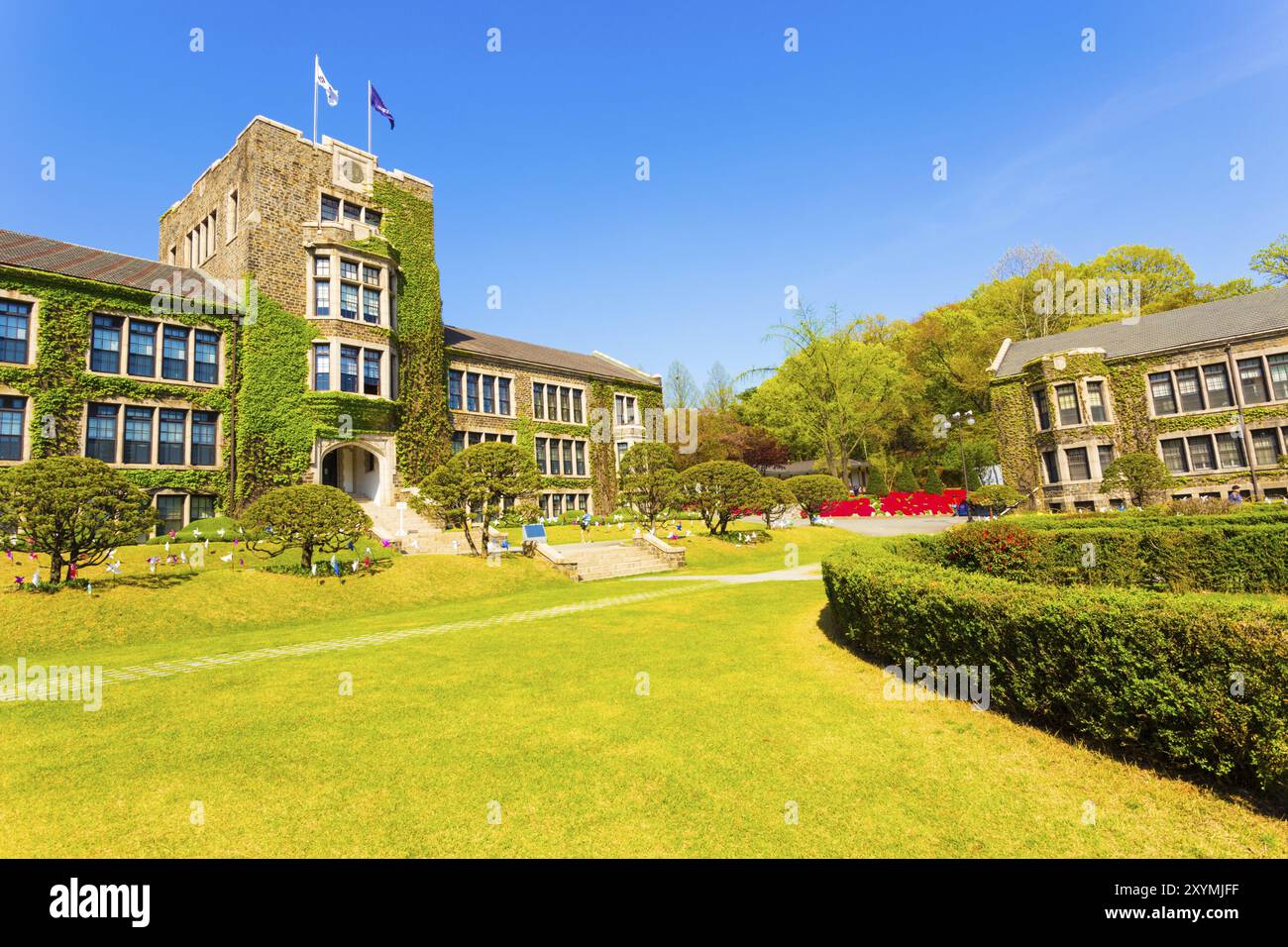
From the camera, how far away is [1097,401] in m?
38.7

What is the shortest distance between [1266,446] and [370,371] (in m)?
50.1

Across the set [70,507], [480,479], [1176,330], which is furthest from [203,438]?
[1176,330]

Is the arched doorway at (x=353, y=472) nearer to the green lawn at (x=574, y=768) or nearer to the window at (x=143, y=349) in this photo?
the window at (x=143, y=349)

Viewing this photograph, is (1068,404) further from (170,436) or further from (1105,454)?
(170,436)

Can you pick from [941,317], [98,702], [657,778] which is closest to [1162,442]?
[941,317]

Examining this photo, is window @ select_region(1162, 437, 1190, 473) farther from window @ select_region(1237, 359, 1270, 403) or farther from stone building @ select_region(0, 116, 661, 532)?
stone building @ select_region(0, 116, 661, 532)

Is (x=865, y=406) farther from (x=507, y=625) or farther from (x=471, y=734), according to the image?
(x=471, y=734)

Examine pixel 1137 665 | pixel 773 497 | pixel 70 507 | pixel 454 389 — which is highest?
pixel 454 389

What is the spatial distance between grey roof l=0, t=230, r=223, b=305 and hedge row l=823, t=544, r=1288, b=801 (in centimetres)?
3527

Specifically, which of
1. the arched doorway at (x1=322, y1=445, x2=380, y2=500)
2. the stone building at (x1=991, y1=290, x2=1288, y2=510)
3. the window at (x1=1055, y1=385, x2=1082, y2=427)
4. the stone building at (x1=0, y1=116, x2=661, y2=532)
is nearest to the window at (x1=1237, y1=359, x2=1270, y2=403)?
the stone building at (x1=991, y1=290, x2=1288, y2=510)

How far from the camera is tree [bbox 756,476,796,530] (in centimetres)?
3325

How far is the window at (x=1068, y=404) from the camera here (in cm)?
3878

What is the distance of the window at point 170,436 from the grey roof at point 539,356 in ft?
51.0
